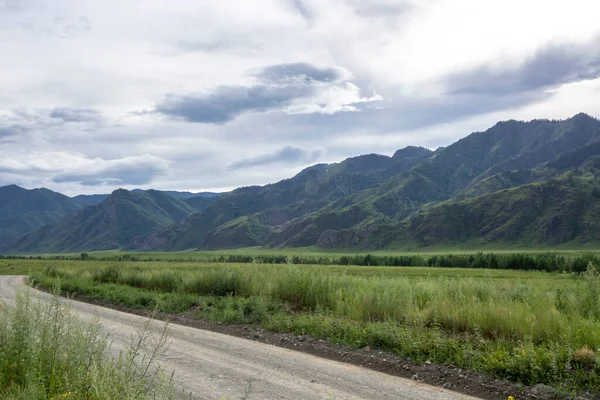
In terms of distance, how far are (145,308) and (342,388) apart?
46.9 ft

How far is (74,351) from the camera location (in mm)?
6656

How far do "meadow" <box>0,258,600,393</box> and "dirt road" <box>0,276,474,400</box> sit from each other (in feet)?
5.38

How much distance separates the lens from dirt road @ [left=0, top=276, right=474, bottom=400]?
7.98 m

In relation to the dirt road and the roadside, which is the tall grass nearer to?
the dirt road

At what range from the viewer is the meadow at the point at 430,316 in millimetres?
8734

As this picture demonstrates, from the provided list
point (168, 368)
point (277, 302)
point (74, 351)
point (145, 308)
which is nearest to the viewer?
point (74, 351)

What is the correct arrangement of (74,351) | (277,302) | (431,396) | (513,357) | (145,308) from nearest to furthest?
(74,351) → (431,396) → (513,357) → (277,302) → (145,308)

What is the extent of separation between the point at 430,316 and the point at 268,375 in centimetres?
584

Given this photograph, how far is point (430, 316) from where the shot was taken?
1277cm

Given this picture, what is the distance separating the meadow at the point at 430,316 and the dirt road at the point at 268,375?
1640 mm

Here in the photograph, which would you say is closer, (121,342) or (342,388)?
(342,388)

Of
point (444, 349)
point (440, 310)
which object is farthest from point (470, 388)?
point (440, 310)

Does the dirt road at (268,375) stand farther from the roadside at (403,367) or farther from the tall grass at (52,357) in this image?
the tall grass at (52,357)

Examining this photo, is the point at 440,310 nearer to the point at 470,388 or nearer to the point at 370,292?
the point at 370,292
